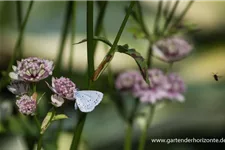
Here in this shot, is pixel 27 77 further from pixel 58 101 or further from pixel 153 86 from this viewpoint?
pixel 153 86

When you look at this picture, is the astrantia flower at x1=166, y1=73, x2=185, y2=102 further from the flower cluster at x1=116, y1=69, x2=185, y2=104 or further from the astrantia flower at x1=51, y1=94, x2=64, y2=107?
the astrantia flower at x1=51, y1=94, x2=64, y2=107

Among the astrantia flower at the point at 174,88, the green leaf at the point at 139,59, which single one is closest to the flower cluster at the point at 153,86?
the astrantia flower at the point at 174,88

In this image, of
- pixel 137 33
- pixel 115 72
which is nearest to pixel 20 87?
pixel 137 33

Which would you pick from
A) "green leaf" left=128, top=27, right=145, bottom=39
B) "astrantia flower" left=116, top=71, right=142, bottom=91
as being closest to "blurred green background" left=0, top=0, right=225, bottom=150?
"astrantia flower" left=116, top=71, right=142, bottom=91

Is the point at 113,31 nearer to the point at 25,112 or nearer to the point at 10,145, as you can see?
the point at 10,145

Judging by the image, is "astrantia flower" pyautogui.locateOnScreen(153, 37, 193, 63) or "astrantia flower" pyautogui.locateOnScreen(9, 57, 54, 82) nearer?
"astrantia flower" pyautogui.locateOnScreen(9, 57, 54, 82)

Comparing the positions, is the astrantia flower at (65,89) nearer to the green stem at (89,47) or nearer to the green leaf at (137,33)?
the green stem at (89,47)
